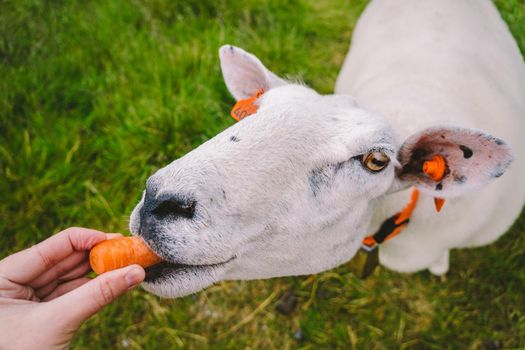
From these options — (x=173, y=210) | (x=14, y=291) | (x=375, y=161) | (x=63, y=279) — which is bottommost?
(x=63, y=279)

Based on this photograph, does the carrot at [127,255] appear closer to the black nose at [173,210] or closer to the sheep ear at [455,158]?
the black nose at [173,210]

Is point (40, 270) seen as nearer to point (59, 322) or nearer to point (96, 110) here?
point (59, 322)

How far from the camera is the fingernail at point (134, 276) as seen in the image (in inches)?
66.3

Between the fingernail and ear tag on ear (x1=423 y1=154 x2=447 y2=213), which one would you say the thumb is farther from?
ear tag on ear (x1=423 y1=154 x2=447 y2=213)

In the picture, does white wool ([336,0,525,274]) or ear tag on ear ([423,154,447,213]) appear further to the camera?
white wool ([336,0,525,274])

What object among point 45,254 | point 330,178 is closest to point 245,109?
point 330,178

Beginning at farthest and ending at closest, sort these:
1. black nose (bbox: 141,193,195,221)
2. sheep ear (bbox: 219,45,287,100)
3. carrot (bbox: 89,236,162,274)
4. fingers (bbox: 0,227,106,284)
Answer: sheep ear (bbox: 219,45,287,100), fingers (bbox: 0,227,106,284), carrot (bbox: 89,236,162,274), black nose (bbox: 141,193,195,221)

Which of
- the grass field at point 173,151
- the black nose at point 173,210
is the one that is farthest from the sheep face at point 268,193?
the grass field at point 173,151

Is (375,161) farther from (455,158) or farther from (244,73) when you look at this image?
(244,73)

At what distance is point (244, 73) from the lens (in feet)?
8.38

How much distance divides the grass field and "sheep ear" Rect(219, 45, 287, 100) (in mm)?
1369

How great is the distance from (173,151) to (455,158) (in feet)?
8.55

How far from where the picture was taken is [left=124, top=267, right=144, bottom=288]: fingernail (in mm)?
1685

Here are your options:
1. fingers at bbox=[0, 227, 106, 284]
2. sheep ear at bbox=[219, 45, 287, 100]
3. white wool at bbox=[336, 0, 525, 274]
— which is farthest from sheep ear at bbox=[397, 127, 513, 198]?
fingers at bbox=[0, 227, 106, 284]
